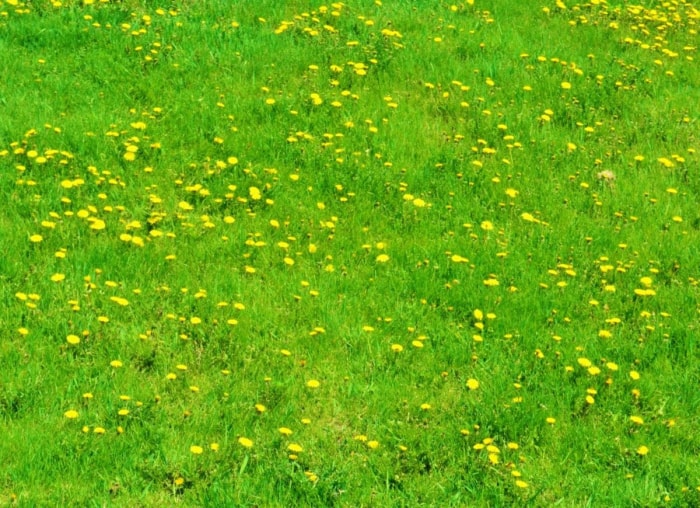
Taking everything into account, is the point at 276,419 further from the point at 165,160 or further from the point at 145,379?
the point at 165,160

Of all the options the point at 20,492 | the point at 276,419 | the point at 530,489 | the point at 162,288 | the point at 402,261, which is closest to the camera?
the point at 20,492

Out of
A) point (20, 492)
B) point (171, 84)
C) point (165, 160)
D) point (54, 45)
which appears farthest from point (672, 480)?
point (54, 45)

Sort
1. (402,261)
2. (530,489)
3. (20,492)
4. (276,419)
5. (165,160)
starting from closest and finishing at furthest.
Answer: (20,492) < (530,489) < (276,419) < (402,261) < (165,160)

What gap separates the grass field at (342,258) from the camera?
464 centimetres

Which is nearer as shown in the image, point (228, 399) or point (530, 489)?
point (530, 489)

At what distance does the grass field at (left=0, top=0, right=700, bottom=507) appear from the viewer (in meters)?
4.64

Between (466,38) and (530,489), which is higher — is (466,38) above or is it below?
above

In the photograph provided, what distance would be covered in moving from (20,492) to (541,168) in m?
4.53

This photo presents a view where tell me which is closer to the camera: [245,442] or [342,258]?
[245,442]

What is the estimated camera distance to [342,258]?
244 inches

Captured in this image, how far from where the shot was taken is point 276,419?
484cm

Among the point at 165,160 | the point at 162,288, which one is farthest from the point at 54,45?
the point at 162,288

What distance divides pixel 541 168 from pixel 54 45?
413 centimetres

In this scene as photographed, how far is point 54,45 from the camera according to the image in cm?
827
